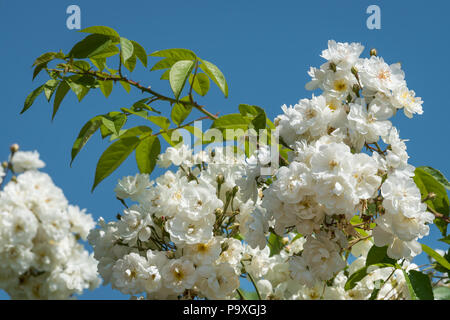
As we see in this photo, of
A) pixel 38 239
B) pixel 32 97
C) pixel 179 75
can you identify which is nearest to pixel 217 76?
pixel 179 75

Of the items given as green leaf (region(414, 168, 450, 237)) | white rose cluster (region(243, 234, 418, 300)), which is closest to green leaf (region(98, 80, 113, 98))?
white rose cluster (region(243, 234, 418, 300))

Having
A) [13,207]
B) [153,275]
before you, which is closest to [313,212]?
[153,275]

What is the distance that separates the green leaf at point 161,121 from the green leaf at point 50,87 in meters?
0.37

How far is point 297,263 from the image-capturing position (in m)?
1.43

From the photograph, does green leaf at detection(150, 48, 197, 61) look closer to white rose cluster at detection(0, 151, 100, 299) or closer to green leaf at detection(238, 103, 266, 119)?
green leaf at detection(238, 103, 266, 119)

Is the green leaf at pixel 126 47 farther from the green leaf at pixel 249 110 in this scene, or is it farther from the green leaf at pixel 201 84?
the green leaf at pixel 249 110

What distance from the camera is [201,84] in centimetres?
182

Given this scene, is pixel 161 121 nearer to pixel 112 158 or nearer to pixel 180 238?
pixel 112 158

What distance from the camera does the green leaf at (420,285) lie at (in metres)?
1.42

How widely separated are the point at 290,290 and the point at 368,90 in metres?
1.24

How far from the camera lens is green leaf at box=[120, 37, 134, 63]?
157 centimetres

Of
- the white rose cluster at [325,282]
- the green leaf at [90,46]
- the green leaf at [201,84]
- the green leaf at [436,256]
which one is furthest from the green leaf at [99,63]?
the green leaf at [436,256]

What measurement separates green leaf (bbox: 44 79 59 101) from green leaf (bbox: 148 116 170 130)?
374mm

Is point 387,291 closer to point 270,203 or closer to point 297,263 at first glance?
point 297,263
